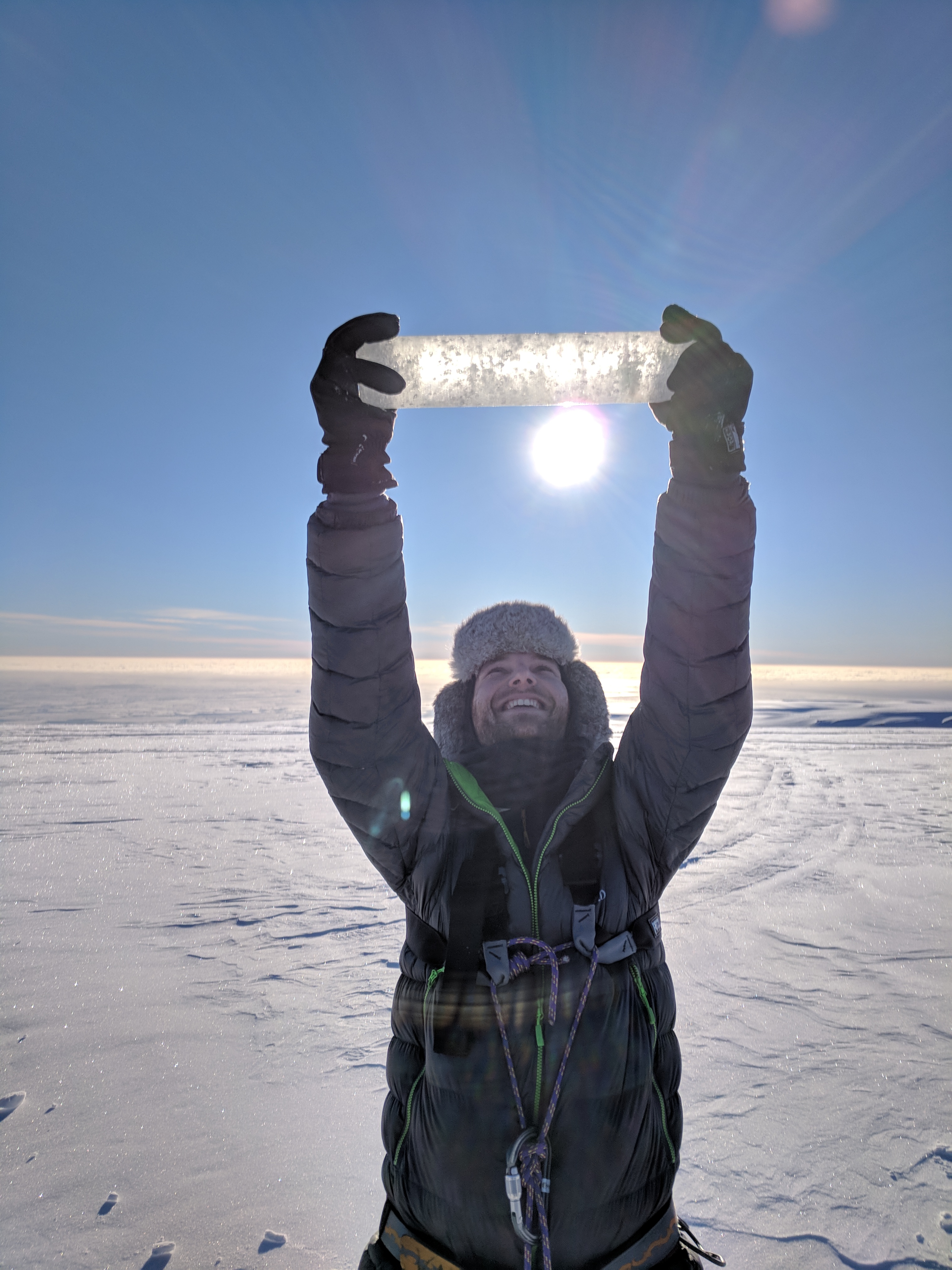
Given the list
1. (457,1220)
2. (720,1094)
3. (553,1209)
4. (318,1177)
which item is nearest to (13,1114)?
(318,1177)

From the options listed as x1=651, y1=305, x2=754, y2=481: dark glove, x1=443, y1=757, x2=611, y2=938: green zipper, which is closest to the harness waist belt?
x1=443, y1=757, x2=611, y2=938: green zipper

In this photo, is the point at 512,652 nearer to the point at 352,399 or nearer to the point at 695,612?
the point at 695,612

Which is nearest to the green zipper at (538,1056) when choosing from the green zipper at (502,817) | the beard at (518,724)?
the green zipper at (502,817)

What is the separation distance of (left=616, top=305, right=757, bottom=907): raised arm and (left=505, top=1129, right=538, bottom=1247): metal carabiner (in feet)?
1.95

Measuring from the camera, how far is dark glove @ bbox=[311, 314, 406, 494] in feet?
4.47

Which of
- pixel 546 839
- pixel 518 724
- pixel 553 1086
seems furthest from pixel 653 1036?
pixel 518 724

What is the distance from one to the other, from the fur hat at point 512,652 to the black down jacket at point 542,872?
1.64 feet

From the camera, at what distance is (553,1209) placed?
1226 mm

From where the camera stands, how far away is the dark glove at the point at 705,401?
4.37 feet

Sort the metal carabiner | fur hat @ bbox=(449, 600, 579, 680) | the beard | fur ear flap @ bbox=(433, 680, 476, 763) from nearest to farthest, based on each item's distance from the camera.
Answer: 1. the metal carabiner
2. the beard
3. fur ear flap @ bbox=(433, 680, 476, 763)
4. fur hat @ bbox=(449, 600, 579, 680)

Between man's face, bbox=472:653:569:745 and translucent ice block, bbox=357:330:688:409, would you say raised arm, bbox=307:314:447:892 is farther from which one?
man's face, bbox=472:653:569:745

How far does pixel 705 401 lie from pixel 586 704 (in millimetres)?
1069

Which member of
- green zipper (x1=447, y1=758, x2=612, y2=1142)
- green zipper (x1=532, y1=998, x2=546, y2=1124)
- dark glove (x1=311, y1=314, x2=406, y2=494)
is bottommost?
green zipper (x1=532, y1=998, x2=546, y2=1124)

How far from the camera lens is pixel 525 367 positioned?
55.1 inches
